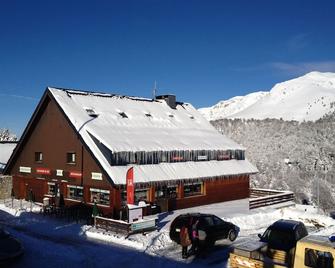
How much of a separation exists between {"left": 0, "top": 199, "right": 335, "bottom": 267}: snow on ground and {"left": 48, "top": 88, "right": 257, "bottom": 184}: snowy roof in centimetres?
340

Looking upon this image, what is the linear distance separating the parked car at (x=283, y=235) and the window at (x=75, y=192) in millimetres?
15433

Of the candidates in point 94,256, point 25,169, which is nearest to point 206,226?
point 94,256

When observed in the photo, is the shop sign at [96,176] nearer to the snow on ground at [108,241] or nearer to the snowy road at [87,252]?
the snow on ground at [108,241]

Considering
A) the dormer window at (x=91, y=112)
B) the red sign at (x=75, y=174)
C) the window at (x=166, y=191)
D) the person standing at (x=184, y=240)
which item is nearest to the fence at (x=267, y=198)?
the window at (x=166, y=191)

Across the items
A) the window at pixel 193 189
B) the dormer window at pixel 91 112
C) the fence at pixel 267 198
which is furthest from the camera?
the fence at pixel 267 198

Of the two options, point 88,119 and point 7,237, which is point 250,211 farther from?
point 7,237

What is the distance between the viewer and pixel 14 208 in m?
30.2

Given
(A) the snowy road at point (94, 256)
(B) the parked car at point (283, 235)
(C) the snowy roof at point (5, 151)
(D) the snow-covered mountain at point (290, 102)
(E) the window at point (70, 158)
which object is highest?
(D) the snow-covered mountain at point (290, 102)

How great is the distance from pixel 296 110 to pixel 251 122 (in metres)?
9.59

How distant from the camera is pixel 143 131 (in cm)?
3184

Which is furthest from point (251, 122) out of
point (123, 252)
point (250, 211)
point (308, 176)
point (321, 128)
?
point (123, 252)

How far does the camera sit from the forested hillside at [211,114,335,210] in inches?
2159

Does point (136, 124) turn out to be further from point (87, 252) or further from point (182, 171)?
point (87, 252)

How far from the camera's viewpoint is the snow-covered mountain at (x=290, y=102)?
270 feet
